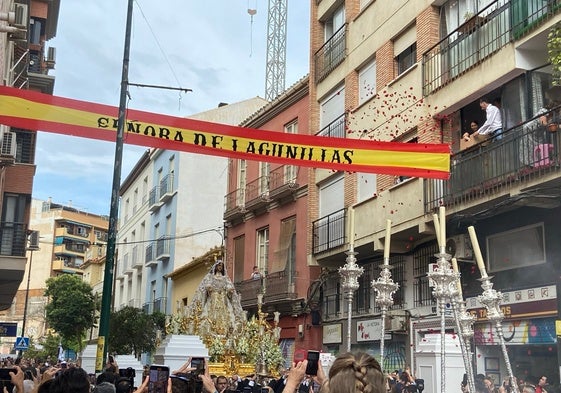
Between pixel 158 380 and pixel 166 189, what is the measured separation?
36.5 metres

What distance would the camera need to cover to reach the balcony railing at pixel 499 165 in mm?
13289

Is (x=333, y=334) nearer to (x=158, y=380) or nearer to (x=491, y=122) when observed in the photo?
(x=491, y=122)

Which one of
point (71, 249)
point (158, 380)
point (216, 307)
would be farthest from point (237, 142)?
point (71, 249)

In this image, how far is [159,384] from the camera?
461cm

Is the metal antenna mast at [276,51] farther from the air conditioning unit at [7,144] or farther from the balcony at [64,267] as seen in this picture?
the balcony at [64,267]

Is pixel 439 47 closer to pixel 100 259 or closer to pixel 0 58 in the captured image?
pixel 0 58

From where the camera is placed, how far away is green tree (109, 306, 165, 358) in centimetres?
2967

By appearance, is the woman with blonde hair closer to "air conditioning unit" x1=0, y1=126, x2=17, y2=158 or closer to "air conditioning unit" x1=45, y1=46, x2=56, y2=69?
"air conditioning unit" x1=0, y1=126, x2=17, y2=158

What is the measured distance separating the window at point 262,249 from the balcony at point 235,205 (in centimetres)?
146

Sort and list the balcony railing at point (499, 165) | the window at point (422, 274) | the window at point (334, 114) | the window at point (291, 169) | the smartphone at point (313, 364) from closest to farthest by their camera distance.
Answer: the smartphone at point (313, 364)
the balcony railing at point (499, 165)
the window at point (422, 274)
the window at point (334, 114)
the window at point (291, 169)

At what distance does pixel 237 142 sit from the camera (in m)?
13.2

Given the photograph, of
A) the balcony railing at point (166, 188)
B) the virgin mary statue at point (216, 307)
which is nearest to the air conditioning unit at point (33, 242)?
the balcony railing at point (166, 188)

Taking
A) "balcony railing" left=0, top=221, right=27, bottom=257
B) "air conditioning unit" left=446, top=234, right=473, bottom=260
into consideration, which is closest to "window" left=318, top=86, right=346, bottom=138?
"air conditioning unit" left=446, top=234, right=473, bottom=260

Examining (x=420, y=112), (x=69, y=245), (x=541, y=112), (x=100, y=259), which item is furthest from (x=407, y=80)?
(x=69, y=245)
